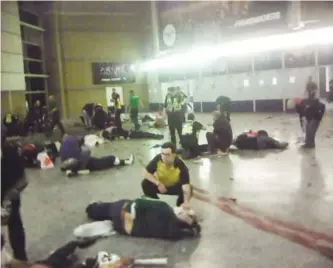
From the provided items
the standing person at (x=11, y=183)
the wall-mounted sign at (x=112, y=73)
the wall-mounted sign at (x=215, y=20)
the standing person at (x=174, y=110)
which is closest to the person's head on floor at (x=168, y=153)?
the standing person at (x=11, y=183)

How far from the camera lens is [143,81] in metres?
27.2

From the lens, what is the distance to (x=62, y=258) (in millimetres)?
3779

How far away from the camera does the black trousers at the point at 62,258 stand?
3.63 m

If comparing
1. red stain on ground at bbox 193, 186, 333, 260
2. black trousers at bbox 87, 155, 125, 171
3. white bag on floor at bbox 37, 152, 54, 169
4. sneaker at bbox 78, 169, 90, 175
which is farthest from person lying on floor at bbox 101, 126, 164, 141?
red stain on ground at bbox 193, 186, 333, 260

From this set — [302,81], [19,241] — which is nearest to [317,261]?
[19,241]

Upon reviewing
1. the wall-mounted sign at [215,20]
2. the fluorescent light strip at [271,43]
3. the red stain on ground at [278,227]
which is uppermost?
the wall-mounted sign at [215,20]

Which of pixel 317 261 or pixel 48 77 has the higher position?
pixel 48 77

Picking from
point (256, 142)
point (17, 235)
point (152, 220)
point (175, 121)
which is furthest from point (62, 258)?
point (175, 121)

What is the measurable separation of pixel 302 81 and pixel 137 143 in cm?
919

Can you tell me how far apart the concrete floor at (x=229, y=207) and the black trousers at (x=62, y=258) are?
0.35 m

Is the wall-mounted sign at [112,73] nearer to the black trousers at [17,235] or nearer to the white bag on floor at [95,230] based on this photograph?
the white bag on floor at [95,230]

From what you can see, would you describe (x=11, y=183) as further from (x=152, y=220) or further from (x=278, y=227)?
(x=278, y=227)

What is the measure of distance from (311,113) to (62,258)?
708cm

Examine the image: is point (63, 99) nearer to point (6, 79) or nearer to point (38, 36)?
point (38, 36)
